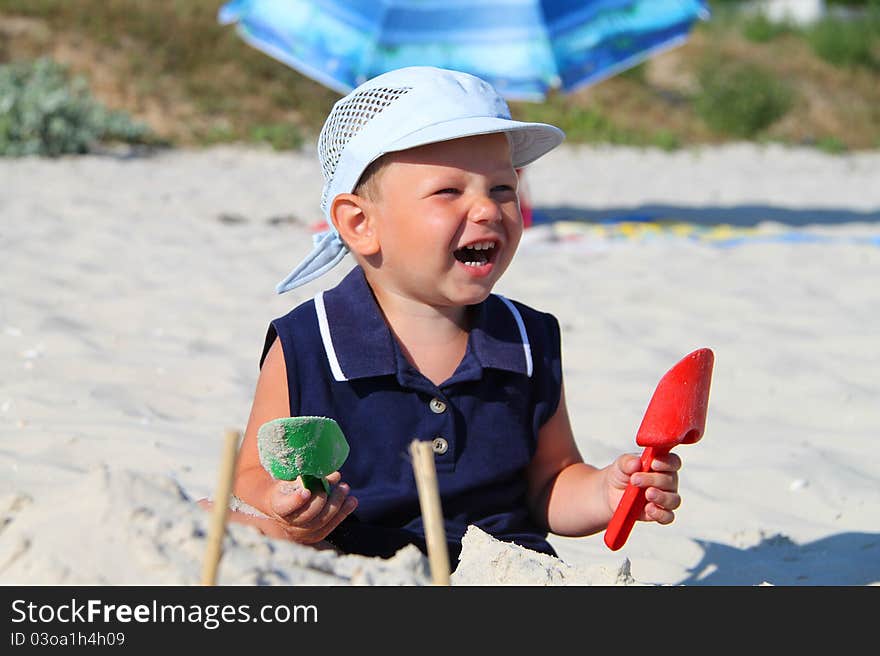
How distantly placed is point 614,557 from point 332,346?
78 centimetres

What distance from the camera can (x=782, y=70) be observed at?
15.3 m

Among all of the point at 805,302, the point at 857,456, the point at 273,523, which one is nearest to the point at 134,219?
the point at 805,302

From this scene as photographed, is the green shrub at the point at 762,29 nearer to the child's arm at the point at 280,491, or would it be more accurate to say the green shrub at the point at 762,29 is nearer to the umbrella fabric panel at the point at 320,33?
the umbrella fabric panel at the point at 320,33

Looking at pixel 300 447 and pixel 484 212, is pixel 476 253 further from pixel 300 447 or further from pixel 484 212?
pixel 300 447

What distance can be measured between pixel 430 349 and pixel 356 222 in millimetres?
241

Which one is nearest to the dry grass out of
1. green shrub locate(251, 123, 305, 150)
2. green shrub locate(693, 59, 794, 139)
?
green shrub locate(251, 123, 305, 150)

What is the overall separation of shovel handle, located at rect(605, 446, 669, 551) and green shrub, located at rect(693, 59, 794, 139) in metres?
10.7

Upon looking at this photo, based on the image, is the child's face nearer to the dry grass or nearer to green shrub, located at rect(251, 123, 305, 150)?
green shrub, located at rect(251, 123, 305, 150)

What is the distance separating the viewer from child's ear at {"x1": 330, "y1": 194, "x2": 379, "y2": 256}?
1970 millimetres

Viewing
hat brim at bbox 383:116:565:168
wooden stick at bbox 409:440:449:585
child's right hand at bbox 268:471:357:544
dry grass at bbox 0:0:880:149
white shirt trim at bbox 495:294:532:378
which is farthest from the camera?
dry grass at bbox 0:0:880:149

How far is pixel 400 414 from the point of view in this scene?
1.95m

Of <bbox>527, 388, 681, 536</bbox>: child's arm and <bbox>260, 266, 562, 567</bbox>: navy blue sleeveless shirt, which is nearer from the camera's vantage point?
<bbox>527, 388, 681, 536</bbox>: child's arm

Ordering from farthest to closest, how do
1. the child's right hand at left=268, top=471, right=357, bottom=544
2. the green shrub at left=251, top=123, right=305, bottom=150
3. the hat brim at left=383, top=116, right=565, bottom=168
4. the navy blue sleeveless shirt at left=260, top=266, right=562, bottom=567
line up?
1. the green shrub at left=251, top=123, right=305, bottom=150
2. the navy blue sleeveless shirt at left=260, top=266, right=562, bottom=567
3. the hat brim at left=383, top=116, right=565, bottom=168
4. the child's right hand at left=268, top=471, right=357, bottom=544
